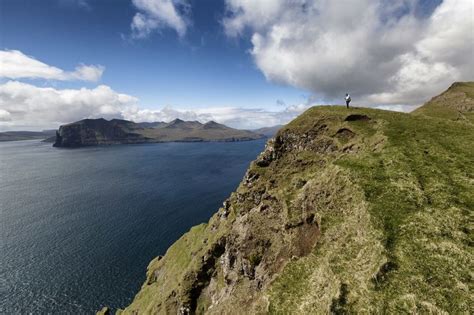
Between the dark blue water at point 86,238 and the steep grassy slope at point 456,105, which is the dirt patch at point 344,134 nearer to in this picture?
the steep grassy slope at point 456,105

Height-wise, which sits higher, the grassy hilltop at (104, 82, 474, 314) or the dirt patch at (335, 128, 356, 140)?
the dirt patch at (335, 128, 356, 140)

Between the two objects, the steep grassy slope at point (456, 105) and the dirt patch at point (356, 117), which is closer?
the dirt patch at point (356, 117)

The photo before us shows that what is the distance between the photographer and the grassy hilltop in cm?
2070

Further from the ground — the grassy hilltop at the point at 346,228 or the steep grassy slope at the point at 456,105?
the steep grassy slope at the point at 456,105

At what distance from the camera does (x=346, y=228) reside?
28.6 m

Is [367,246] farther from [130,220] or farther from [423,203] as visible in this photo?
[130,220]

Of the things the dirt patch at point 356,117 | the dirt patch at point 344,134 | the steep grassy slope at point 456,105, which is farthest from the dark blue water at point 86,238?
the steep grassy slope at point 456,105

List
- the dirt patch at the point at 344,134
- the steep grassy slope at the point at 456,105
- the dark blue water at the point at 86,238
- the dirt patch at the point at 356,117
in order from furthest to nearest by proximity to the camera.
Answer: the steep grassy slope at the point at 456,105, the dark blue water at the point at 86,238, the dirt patch at the point at 356,117, the dirt patch at the point at 344,134

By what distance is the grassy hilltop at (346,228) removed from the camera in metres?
20.7

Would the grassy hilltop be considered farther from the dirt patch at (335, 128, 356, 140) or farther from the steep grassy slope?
the steep grassy slope

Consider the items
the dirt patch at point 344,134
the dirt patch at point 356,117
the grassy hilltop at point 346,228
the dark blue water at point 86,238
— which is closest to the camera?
the grassy hilltop at point 346,228

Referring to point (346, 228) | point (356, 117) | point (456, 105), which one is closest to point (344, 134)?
point (356, 117)

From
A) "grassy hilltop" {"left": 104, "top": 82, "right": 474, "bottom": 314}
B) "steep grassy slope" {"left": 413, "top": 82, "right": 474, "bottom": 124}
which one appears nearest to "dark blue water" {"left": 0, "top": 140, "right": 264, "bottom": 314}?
"grassy hilltop" {"left": 104, "top": 82, "right": 474, "bottom": 314}

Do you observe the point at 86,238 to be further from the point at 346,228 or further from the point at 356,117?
the point at 346,228
